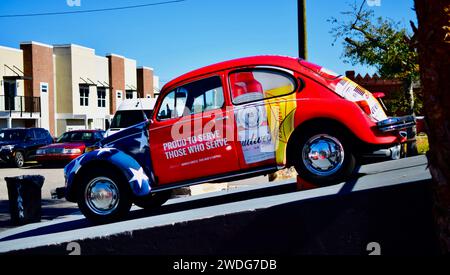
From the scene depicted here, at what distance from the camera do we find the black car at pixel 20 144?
22.4 meters

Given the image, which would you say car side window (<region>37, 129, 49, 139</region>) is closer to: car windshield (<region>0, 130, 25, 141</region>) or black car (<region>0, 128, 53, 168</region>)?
black car (<region>0, 128, 53, 168</region>)

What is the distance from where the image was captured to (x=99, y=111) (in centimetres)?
4850

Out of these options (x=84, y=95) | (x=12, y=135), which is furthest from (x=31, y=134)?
(x=84, y=95)

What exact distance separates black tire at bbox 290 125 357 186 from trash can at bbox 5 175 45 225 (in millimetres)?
4930

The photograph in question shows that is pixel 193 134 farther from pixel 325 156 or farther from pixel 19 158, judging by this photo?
pixel 19 158

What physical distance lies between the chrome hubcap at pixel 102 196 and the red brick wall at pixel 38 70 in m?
36.6

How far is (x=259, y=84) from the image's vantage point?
19.1 ft

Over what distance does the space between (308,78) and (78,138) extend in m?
19.6

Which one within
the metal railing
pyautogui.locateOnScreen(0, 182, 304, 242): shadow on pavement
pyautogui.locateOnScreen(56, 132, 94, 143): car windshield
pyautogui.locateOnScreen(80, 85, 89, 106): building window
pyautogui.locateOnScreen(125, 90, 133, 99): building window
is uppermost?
pyautogui.locateOnScreen(125, 90, 133, 99): building window

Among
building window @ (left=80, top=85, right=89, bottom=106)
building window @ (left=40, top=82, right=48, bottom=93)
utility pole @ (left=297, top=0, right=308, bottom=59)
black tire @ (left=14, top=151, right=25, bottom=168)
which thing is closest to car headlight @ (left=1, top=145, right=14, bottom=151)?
black tire @ (left=14, top=151, right=25, bottom=168)

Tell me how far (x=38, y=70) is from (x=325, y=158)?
38980 millimetres

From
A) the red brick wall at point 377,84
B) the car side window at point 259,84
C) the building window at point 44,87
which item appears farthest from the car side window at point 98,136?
the building window at point 44,87

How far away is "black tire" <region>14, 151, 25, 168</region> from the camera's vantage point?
22.4m
